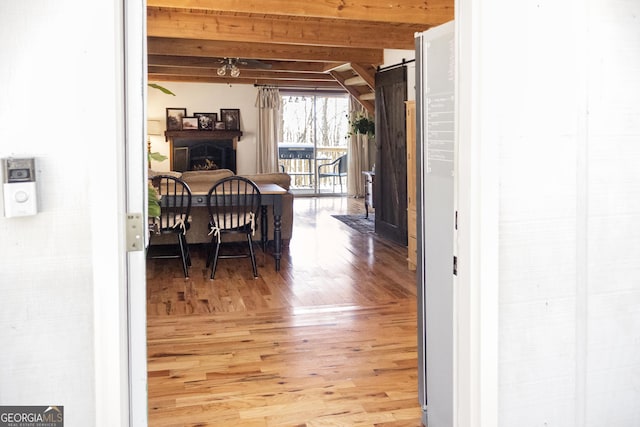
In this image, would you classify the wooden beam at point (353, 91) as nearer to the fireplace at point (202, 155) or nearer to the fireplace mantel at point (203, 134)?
the fireplace mantel at point (203, 134)

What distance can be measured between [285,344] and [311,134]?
32.4ft

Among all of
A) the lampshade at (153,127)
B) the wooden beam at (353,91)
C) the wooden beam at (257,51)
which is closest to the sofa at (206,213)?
the wooden beam at (257,51)

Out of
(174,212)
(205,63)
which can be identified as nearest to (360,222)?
(205,63)

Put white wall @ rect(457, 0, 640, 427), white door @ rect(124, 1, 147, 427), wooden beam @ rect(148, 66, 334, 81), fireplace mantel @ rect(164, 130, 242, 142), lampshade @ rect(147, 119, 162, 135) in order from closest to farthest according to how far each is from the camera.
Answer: white door @ rect(124, 1, 147, 427) → white wall @ rect(457, 0, 640, 427) → wooden beam @ rect(148, 66, 334, 81) → lampshade @ rect(147, 119, 162, 135) → fireplace mantel @ rect(164, 130, 242, 142)

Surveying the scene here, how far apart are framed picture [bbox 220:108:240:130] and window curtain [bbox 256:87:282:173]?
45cm

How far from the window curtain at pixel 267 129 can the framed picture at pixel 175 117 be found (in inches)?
61.7

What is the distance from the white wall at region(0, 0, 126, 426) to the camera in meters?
1.56

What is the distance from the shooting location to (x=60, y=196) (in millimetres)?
1599

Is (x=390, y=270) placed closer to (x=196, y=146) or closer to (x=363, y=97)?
(x=363, y=97)

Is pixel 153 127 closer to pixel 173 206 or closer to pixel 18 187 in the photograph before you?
pixel 173 206

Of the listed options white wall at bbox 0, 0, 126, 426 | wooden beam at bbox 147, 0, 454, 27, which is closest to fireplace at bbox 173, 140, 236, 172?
wooden beam at bbox 147, 0, 454, 27

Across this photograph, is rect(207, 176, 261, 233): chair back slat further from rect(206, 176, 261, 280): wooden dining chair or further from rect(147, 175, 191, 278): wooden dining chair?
rect(147, 175, 191, 278): wooden dining chair

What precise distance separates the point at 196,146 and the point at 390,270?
710cm

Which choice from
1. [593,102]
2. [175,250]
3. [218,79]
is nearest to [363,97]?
[218,79]
